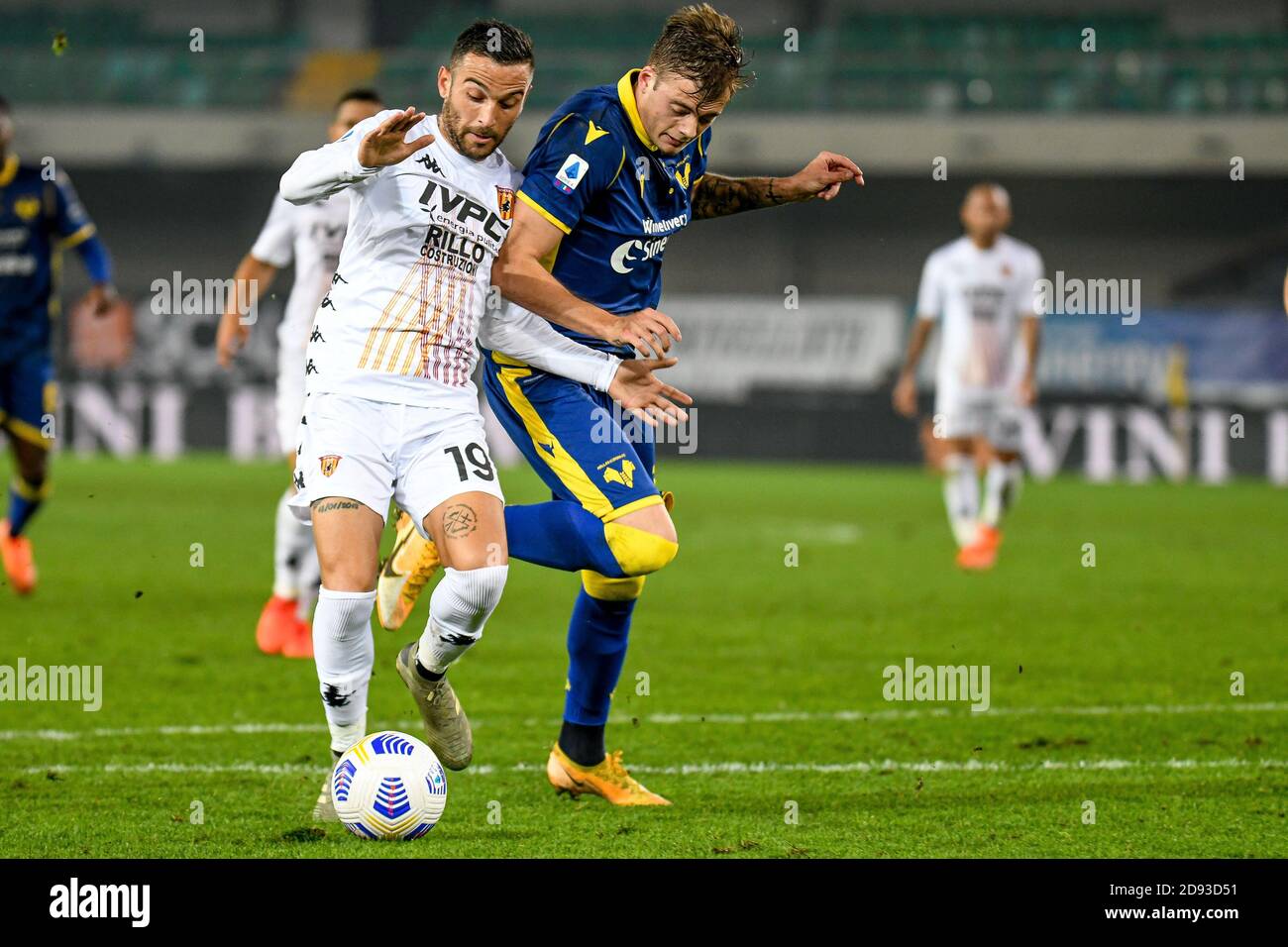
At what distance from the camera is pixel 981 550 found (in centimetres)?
1255

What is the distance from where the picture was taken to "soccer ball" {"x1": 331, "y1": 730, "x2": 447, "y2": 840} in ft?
15.0

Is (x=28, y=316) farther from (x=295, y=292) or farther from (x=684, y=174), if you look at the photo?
(x=684, y=174)

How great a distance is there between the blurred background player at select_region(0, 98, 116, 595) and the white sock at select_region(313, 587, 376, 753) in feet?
18.7

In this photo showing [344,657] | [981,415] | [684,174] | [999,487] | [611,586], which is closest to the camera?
[344,657]

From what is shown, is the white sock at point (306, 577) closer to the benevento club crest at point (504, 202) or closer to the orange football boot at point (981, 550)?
the benevento club crest at point (504, 202)

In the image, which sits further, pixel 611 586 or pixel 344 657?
pixel 611 586

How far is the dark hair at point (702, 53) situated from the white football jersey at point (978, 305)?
7.89 metres

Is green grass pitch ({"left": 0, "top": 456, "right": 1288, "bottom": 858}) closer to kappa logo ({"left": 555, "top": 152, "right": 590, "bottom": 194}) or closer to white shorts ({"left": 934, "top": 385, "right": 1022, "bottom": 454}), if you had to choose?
white shorts ({"left": 934, "top": 385, "right": 1022, "bottom": 454})

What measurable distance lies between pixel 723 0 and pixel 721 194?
28805 millimetres

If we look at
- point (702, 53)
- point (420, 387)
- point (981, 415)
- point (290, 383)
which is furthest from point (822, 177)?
point (981, 415)

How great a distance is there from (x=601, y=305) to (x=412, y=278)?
0.65 m

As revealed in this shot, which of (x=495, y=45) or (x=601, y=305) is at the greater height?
(x=495, y=45)

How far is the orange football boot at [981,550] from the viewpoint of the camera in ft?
41.1

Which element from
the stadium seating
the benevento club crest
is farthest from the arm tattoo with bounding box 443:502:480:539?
the stadium seating
